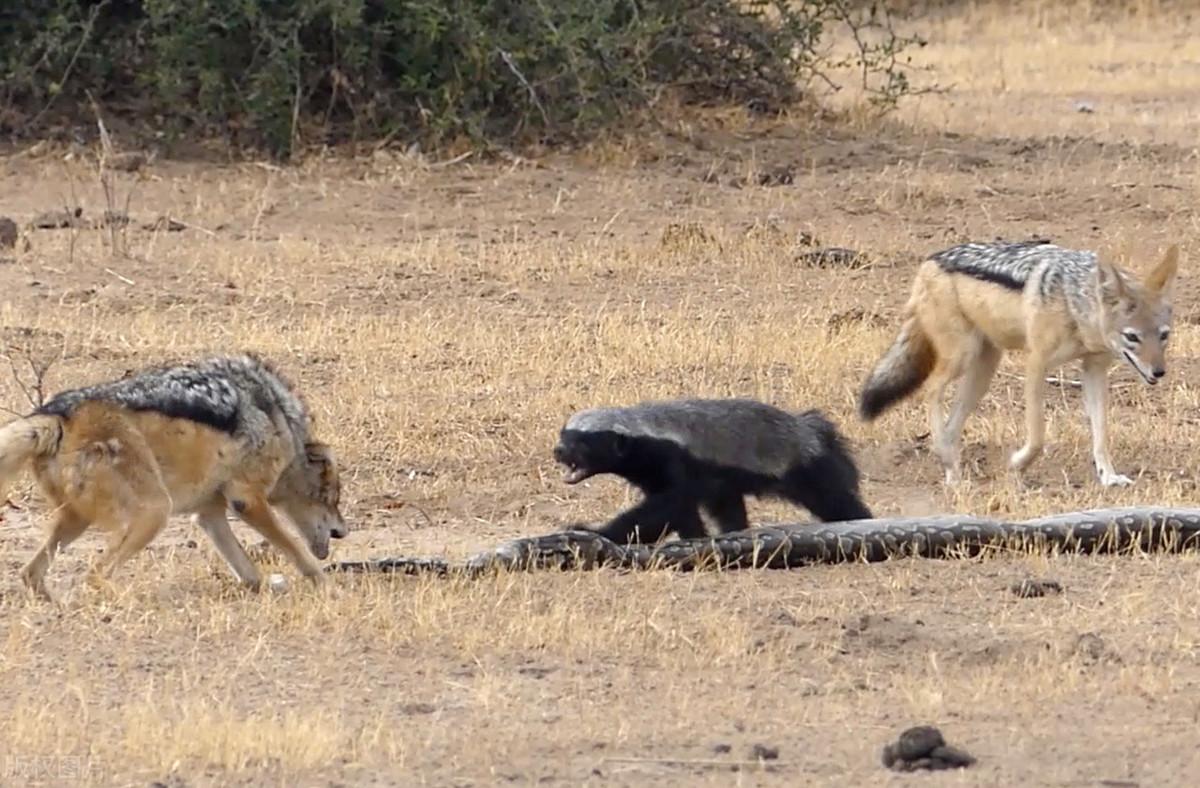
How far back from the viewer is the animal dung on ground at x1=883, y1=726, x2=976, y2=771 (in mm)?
5812

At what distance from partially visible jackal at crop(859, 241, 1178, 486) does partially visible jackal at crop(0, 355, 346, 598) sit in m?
3.18

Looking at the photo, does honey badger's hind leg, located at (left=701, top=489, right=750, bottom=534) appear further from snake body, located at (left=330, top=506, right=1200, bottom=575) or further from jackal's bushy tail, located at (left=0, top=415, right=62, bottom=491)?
jackal's bushy tail, located at (left=0, top=415, right=62, bottom=491)

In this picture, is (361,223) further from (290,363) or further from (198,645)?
(198,645)

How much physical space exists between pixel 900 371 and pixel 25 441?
450cm

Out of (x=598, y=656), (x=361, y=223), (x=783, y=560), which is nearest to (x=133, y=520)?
(x=598, y=656)

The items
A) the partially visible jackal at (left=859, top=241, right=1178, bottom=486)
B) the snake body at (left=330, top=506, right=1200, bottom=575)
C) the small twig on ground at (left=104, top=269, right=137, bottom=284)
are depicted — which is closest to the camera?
the snake body at (left=330, top=506, right=1200, bottom=575)

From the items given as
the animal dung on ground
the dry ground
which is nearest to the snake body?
the dry ground

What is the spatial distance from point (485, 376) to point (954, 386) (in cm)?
237

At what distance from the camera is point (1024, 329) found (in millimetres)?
10266

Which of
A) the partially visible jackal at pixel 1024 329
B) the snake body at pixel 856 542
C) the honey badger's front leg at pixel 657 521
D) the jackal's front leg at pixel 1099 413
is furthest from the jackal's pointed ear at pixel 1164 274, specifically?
the honey badger's front leg at pixel 657 521

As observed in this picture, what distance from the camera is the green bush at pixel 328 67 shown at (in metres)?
18.6

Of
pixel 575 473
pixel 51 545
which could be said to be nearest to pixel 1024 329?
pixel 575 473

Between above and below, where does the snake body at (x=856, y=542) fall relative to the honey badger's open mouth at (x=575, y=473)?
below

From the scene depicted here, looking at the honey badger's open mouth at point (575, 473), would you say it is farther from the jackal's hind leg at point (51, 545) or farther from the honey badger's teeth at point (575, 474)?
the jackal's hind leg at point (51, 545)
